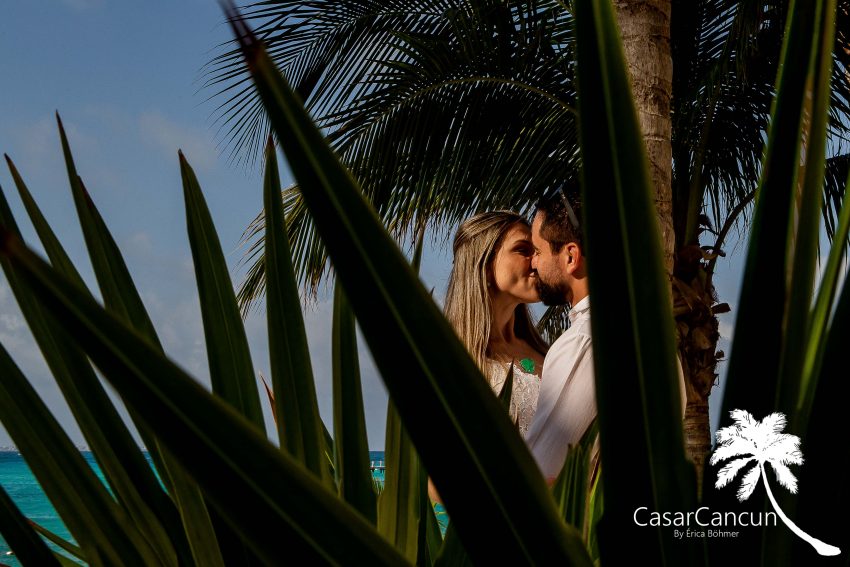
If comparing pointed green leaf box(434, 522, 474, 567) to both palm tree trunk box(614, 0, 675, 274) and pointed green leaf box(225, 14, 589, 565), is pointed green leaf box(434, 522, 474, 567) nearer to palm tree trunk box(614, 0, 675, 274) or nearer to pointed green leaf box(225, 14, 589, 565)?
pointed green leaf box(225, 14, 589, 565)

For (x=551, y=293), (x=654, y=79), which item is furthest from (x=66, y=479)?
(x=654, y=79)

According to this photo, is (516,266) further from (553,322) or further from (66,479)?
(553,322)

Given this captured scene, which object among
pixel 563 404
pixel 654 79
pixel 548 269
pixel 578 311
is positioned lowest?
pixel 563 404

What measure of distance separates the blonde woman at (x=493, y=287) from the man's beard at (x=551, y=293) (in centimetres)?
10

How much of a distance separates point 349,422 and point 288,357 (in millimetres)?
61

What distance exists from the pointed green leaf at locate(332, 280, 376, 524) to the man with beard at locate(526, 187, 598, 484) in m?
0.76

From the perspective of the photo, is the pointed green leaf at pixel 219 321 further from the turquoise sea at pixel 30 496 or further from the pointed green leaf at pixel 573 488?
the turquoise sea at pixel 30 496

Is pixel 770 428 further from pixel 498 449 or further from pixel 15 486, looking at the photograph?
pixel 15 486

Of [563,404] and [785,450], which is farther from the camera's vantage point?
[563,404]

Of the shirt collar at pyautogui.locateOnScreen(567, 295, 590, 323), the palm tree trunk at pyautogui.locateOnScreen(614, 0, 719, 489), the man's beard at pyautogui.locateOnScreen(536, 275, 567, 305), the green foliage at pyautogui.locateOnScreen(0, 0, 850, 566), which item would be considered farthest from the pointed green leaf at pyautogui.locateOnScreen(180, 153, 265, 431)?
the palm tree trunk at pyautogui.locateOnScreen(614, 0, 719, 489)

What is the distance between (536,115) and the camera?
185 inches

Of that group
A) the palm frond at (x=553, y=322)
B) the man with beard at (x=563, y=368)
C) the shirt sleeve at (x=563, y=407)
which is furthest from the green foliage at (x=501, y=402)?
the palm frond at (x=553, y=322)

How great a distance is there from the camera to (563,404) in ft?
4.71

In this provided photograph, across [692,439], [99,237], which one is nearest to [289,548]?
[99,237]
